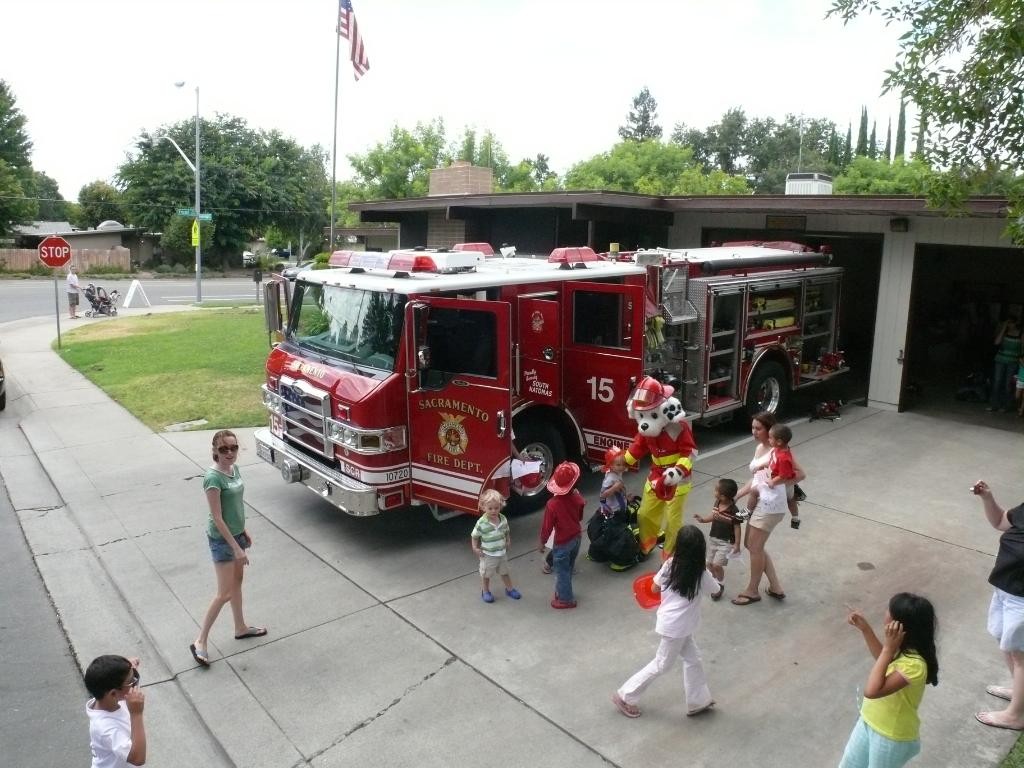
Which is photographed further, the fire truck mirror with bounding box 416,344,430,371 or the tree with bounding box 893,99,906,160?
the tree with bounding box 893,99,906,160

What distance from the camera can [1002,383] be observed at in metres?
12.7

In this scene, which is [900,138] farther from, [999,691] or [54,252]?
[999,691]

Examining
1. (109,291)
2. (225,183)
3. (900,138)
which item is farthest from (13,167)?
(900,138)

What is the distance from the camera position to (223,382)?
14.5 meters

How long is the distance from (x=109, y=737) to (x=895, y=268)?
12.1 m

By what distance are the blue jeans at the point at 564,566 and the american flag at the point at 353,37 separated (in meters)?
18.3

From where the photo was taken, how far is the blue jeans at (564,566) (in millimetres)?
6230

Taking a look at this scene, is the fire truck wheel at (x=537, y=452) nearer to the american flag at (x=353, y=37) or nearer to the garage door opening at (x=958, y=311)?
the garage door opening at (x=958, y=311)

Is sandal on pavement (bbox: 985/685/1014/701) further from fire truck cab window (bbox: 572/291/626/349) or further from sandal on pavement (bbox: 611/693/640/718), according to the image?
fire truck cab window (bbox: 572/291/626/349)

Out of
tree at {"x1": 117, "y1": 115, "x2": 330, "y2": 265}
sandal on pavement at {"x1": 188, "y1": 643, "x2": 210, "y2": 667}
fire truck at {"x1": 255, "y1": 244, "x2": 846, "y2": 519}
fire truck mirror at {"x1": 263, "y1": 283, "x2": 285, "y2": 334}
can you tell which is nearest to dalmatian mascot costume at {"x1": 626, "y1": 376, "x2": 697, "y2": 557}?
fire truck at {"x1": 255, "y1": 244, "x2": 846, "y2": 519}

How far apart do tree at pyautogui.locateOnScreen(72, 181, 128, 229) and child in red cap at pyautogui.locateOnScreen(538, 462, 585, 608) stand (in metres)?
71.2

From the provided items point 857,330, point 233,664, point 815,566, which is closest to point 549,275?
point 815,566

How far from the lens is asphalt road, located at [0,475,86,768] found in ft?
15.5

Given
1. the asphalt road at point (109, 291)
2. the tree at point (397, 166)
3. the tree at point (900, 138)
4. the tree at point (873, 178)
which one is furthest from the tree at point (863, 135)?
the asphalt road at point (109, 291)
